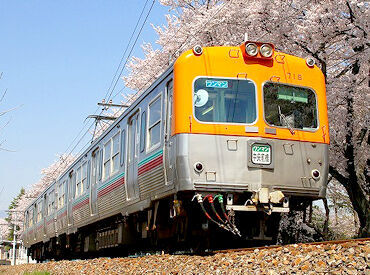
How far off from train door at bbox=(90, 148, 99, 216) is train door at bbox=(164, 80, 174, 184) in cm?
478

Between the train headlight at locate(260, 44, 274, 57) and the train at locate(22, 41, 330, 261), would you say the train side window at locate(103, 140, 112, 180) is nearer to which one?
the train at locate(22, 41, 330, 261)

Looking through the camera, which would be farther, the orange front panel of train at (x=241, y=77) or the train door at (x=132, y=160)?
the train door at (x=132, y=160)

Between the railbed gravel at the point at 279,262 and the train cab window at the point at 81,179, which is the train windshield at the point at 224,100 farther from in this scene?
the train cab window at the point at 81,179

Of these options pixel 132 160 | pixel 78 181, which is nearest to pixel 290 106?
pixel 132 160

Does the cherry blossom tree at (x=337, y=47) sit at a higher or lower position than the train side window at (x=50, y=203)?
higher

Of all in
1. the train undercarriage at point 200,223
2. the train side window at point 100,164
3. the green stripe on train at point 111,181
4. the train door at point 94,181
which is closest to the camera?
the train undercarriage at point 200,223

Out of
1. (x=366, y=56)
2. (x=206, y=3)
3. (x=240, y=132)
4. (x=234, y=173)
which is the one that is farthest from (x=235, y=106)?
(x=206, y=3)

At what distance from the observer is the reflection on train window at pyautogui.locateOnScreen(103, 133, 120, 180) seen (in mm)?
10422

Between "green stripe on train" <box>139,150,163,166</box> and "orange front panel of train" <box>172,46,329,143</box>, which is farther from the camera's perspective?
"green stripe on train" <box>139,150,163,166</box>

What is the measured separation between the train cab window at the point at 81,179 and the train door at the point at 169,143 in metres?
6.25

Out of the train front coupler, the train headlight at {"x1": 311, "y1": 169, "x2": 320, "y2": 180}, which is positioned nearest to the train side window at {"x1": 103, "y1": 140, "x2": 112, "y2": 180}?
the train front coupler

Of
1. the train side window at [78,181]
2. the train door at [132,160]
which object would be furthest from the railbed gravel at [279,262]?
the train side window at [78,181]

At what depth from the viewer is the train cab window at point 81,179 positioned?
1352cm

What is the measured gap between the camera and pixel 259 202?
699 cm
